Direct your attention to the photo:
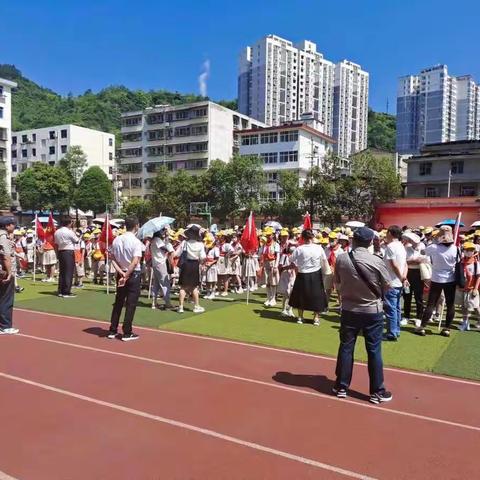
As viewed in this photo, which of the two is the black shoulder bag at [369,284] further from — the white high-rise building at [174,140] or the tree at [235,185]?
the white high-rise building at [174,140]

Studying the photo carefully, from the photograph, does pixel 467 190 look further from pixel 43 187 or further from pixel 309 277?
pixel 43 187

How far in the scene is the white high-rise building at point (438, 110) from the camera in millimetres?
97188

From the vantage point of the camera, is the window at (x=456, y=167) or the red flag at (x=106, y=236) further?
the window at (x=456, y=167)

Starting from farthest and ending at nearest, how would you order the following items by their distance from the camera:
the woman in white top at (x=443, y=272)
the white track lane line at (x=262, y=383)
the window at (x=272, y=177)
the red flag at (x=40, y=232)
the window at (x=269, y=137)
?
the window at (x=269, y=137) → the window at (x=272, y=177) → the red flag at (x=40, y=232) → the woman in white top at (x=443, y=272) → the white track lane line at (x=262, y=383)

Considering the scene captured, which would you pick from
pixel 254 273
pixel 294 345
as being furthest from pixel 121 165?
pixel 294 345

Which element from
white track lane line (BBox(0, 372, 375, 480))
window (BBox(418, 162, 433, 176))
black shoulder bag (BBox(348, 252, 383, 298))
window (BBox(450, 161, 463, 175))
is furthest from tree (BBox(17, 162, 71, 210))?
black shoulder bag (BBox(348, 252, 383, 298))

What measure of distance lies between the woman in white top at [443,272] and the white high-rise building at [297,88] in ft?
317

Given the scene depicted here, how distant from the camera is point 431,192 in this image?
156ft

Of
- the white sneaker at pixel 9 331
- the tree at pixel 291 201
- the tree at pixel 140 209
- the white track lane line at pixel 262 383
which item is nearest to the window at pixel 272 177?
the tree at pixel 140 209

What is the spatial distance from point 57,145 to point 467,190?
209 feet

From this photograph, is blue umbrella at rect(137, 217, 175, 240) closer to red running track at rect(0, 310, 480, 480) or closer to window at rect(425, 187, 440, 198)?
red running track at rect(0, 310, 480, 480)

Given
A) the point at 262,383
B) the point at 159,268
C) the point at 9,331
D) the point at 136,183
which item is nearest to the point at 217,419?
the point at 262,383

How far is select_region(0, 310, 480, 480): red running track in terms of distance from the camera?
162 inches

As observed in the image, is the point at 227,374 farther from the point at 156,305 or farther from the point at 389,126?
the point at 389,126
